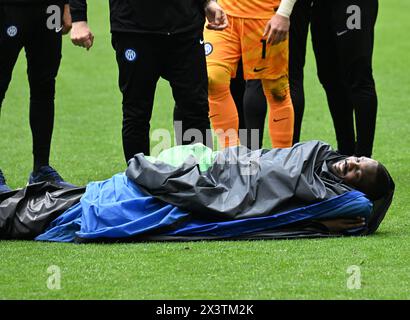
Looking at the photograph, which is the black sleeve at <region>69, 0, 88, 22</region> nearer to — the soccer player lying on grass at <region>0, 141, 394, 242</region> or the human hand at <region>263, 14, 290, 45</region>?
the soccer player lying on grass at <region>0, 141, 394, 242</region>

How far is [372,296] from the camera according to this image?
511cm

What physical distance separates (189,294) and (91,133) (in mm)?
5473

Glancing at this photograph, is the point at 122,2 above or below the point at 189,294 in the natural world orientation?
above

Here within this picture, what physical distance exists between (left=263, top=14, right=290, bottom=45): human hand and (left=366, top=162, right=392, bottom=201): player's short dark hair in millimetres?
1152

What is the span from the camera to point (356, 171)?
642 centimetres

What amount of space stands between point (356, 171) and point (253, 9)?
5.57 ft

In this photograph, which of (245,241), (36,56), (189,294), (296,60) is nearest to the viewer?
(189,294)

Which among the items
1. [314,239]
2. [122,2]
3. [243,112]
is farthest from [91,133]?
[314,239]

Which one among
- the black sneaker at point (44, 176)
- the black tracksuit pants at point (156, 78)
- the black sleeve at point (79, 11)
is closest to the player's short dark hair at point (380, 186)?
the black tracksuit pants at point (156, 78)

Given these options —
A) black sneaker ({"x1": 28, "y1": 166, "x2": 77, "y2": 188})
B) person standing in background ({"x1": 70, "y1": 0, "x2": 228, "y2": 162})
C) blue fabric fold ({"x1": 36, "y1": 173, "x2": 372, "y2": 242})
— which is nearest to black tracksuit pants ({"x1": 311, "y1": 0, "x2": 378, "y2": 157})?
person standing in background ({"x1": 70, "y1": 0, "x2": 228, "y2": 162})

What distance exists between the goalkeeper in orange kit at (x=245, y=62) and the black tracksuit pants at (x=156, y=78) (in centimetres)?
A: 73
